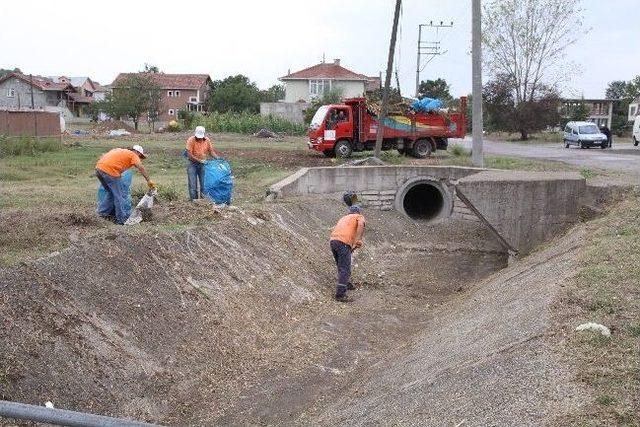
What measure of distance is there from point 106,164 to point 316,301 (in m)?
4.03

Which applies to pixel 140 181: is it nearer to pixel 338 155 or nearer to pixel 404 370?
pixel 338 155

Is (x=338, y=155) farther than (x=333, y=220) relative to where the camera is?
Yes

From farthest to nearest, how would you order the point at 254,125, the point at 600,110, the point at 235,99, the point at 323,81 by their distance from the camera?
the point at 600,110 < the point at 323,81 < the point at 235,99 < the point at 254,125

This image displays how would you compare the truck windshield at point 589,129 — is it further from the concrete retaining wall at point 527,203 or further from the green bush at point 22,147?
the green bush at point 22,147

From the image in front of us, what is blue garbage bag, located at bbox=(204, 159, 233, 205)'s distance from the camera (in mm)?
14172

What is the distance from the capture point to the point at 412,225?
20219mm

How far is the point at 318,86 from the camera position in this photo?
75.8 meters

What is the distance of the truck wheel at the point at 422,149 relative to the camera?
27.0 meters

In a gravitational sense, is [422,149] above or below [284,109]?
below

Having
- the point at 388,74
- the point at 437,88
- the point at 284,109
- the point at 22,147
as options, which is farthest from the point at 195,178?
the point at 437,88

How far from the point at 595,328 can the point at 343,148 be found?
65.8ft

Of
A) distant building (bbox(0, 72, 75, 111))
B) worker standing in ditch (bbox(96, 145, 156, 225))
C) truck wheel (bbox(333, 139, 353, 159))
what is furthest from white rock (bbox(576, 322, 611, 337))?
distant building (bbox(0, 72, 75, 111))

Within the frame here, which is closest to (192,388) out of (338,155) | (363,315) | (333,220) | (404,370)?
(404,370)

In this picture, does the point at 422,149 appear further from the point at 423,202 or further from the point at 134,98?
the point at 134,98
